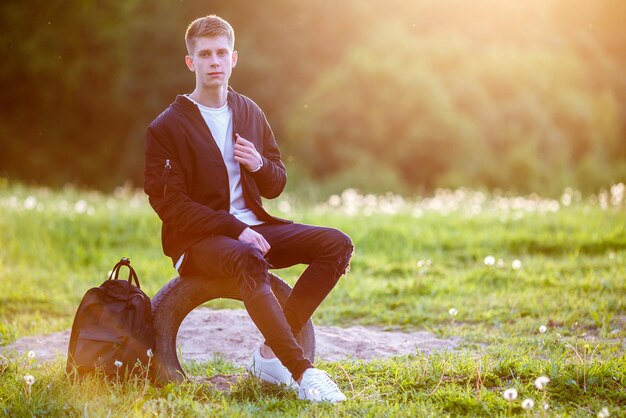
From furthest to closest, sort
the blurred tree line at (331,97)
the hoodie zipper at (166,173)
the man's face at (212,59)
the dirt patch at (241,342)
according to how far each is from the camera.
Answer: the blurred tree line at (331,97)
the dirt patch at (241,342)
the man's face at (212,59)
the hoodie zipper at (166,173)

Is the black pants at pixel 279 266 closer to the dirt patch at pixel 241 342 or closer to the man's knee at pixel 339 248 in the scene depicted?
the man's knee at pixel 339 248

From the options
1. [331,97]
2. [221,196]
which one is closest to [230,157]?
[221,196]

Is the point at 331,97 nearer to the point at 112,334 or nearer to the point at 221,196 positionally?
the point at 221,196

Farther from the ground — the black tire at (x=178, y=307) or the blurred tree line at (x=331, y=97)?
the blurred tree line at (x=331, y=97)

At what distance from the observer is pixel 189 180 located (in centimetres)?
512

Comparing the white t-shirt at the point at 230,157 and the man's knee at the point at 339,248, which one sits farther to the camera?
the white t-shirt at the point at 230,157

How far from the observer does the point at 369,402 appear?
15.2 ft

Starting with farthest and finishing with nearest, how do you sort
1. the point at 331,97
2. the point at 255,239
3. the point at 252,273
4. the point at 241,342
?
the point at 331,97 < the point at 241,342 < the point at 255,239 < the point at 252,273

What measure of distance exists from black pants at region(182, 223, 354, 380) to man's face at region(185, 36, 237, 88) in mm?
1001

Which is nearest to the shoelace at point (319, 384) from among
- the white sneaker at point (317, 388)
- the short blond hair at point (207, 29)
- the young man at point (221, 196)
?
the white sneaker at point (317, 388)

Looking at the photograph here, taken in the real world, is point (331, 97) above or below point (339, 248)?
above

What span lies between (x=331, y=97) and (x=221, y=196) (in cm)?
2554

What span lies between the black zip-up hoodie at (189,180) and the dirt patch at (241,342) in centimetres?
142

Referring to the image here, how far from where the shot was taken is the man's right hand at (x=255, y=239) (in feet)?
15.9
